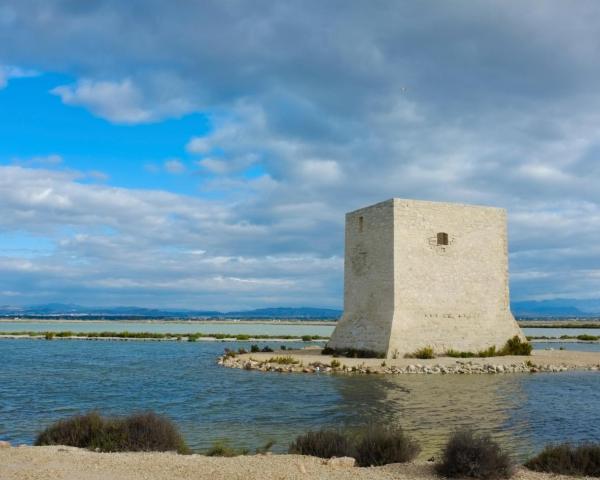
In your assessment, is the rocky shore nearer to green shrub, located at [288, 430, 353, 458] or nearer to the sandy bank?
green shrub, located at [288, 430, 353, 458]

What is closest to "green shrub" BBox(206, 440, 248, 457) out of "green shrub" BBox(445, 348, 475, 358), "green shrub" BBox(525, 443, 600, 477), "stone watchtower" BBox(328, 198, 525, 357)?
"green shrub" BBox(525, 443, 600, 477)

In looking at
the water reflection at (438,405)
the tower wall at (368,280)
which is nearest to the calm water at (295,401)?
the water reflection at (438,405)

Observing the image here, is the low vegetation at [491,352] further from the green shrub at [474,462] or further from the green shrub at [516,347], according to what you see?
the green shrub at [474,462]

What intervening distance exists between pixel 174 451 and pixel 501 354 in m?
19.7

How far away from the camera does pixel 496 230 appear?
86.6 ft

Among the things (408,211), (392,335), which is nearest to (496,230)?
(408,211)

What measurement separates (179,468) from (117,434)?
6.44ft

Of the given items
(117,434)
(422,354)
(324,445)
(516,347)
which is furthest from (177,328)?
(324,445)

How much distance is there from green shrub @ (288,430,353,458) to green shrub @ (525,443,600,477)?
2.52 meters

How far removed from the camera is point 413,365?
2102cm

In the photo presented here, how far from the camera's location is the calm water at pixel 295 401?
448 inches

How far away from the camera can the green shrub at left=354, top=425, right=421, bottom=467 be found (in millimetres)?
8273

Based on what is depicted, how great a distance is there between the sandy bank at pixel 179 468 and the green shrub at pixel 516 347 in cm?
1903

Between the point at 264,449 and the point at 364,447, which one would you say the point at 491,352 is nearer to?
the point at 264,449
